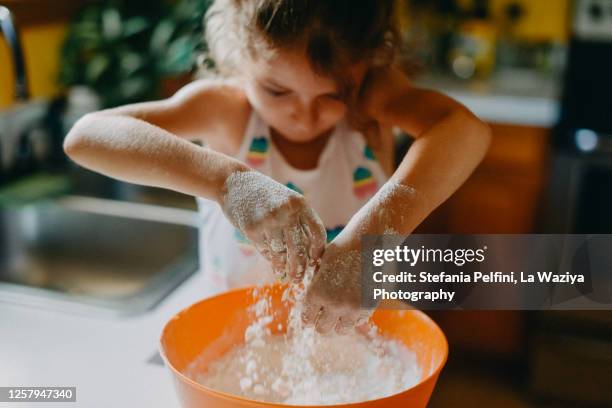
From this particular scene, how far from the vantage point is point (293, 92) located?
74cm

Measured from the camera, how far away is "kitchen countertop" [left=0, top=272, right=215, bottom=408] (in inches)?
27.5

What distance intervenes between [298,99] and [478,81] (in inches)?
63.1

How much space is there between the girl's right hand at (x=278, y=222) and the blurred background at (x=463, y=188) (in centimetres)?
75

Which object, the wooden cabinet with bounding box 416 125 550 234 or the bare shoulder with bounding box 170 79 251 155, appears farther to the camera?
the wooden cabinet with bounding box 416 125 550 234

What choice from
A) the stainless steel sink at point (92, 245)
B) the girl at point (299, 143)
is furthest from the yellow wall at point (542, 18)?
the girl at point (299, 143)

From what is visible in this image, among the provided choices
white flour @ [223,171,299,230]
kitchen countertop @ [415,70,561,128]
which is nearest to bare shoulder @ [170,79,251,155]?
white flour @ [223,171,299,230]

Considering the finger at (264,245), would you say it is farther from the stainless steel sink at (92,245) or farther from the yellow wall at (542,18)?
the yellow wall at (542,18)

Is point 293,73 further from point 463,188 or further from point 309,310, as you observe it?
point 463,188

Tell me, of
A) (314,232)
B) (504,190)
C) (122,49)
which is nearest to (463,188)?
(504,190)

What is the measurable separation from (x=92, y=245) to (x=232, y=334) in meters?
0.83

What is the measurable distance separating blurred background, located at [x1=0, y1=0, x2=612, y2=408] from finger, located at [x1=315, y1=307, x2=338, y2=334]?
77 centimetres

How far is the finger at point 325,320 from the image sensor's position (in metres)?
0.58

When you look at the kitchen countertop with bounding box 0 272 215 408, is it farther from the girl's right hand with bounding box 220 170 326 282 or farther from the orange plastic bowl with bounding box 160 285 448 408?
the girl's right hand with bounding box 220 170 326 282

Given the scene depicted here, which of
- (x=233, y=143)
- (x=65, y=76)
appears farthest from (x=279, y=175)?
(x=65, y=76)
